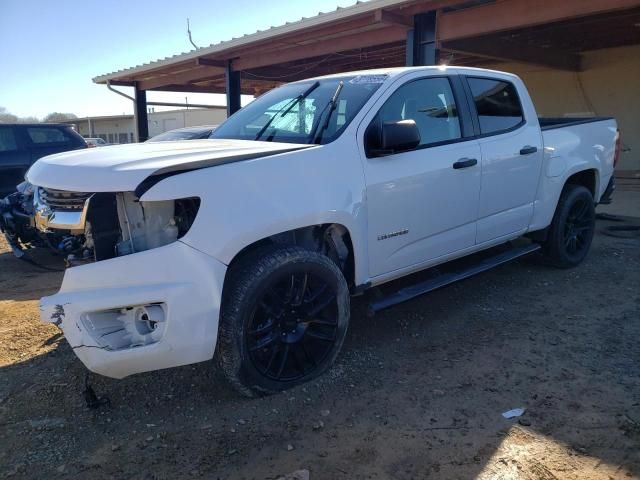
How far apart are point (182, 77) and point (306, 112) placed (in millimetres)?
13798

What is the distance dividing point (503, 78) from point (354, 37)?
6.57m

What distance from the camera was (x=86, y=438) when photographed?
9.43ft

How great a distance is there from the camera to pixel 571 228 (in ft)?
18.6

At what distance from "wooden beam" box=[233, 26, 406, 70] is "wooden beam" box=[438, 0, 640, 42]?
1106mm

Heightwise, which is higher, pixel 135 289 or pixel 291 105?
pixel 291 105

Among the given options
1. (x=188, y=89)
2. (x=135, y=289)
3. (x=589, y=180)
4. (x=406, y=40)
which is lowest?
(x=135, y=289)

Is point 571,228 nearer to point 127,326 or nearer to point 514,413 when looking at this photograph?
point 514,413

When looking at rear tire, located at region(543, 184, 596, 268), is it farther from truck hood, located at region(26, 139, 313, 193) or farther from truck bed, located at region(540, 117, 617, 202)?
truck hood, located at region(26, 139, 313, 193)

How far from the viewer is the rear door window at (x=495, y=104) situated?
448 cm

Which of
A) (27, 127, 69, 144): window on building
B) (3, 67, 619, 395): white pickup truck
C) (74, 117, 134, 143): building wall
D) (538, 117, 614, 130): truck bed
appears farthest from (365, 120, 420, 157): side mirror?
(74, 117, 134, 143): building wall

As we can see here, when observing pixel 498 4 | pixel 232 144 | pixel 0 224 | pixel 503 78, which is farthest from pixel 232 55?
pixel 232 144

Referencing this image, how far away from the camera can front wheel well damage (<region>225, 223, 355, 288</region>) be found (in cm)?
342

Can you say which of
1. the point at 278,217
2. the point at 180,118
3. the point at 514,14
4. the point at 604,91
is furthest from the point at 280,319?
the point at 180,118

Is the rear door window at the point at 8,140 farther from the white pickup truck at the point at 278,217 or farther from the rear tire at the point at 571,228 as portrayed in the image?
the rear tire at the point at 571,228
